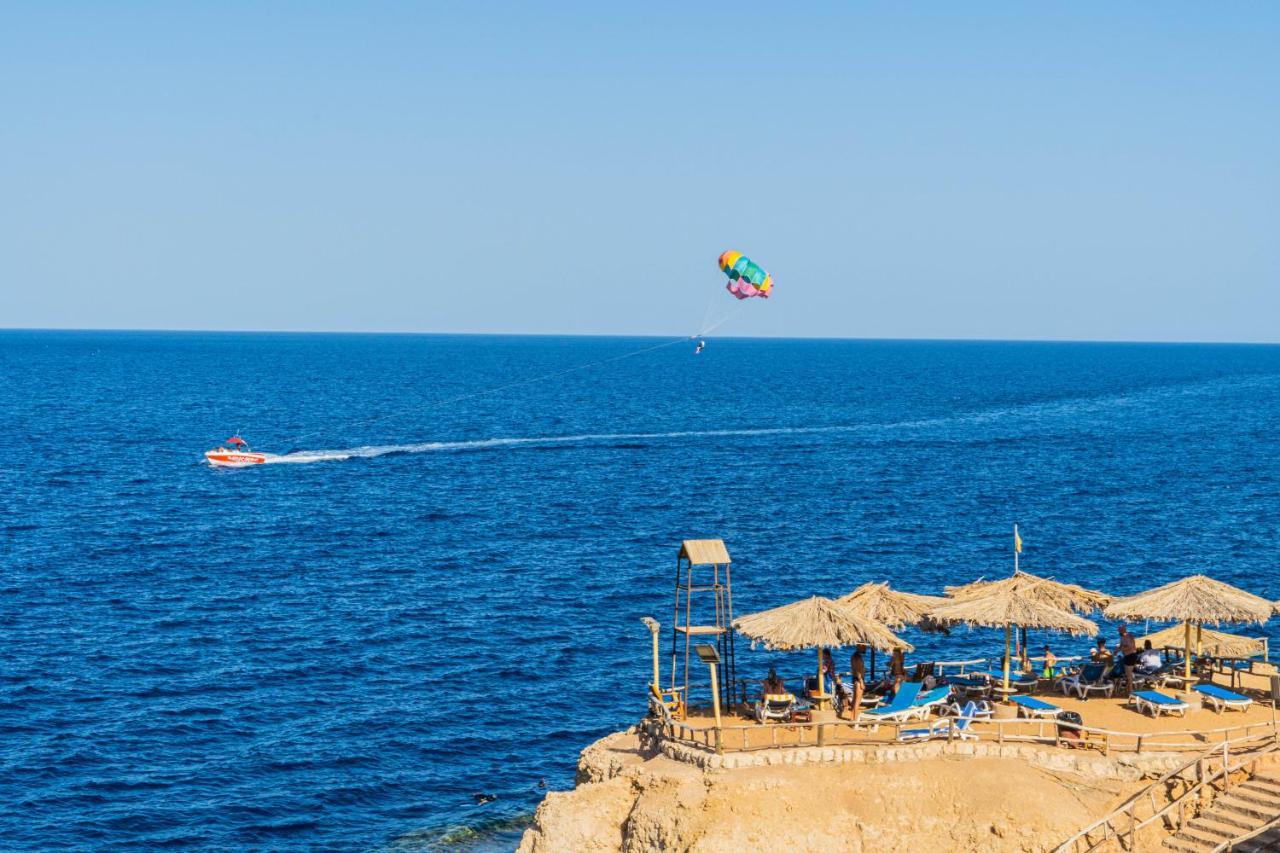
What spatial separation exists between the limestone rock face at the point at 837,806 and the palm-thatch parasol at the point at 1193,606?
5.34m

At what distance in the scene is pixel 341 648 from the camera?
48.0 meters

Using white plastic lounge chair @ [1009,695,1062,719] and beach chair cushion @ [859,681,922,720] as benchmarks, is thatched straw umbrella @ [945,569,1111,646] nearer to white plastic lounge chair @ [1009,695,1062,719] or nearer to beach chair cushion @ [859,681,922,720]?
white plastic lounge chair @ [1009,695,1062,719]

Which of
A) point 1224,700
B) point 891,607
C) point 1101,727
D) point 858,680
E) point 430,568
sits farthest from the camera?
point 430,568

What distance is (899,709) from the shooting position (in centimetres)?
2870

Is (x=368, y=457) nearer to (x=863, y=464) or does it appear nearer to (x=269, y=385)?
(x=863, y=464)

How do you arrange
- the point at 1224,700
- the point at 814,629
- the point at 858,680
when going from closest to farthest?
1. the point at 814,629
2. the point at 858,680
3. the point at 1224,700

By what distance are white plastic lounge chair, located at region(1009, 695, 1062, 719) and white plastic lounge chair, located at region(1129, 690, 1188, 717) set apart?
7.03 ft

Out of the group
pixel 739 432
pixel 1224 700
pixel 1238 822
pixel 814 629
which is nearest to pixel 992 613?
pixel 814 629

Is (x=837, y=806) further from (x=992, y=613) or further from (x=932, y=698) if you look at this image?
(x=992, y=613)

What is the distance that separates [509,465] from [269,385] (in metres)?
108

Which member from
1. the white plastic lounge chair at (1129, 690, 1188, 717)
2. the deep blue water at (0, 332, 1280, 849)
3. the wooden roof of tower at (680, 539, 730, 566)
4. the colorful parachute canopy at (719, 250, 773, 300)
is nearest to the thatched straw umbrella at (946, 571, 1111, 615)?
the white plastic lounge chair at (1129, 690, 1188, 717)

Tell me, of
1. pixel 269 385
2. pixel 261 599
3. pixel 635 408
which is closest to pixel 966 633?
pixel 261 599

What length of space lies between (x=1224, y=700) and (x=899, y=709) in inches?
311

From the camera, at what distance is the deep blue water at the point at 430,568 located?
36.6 m
